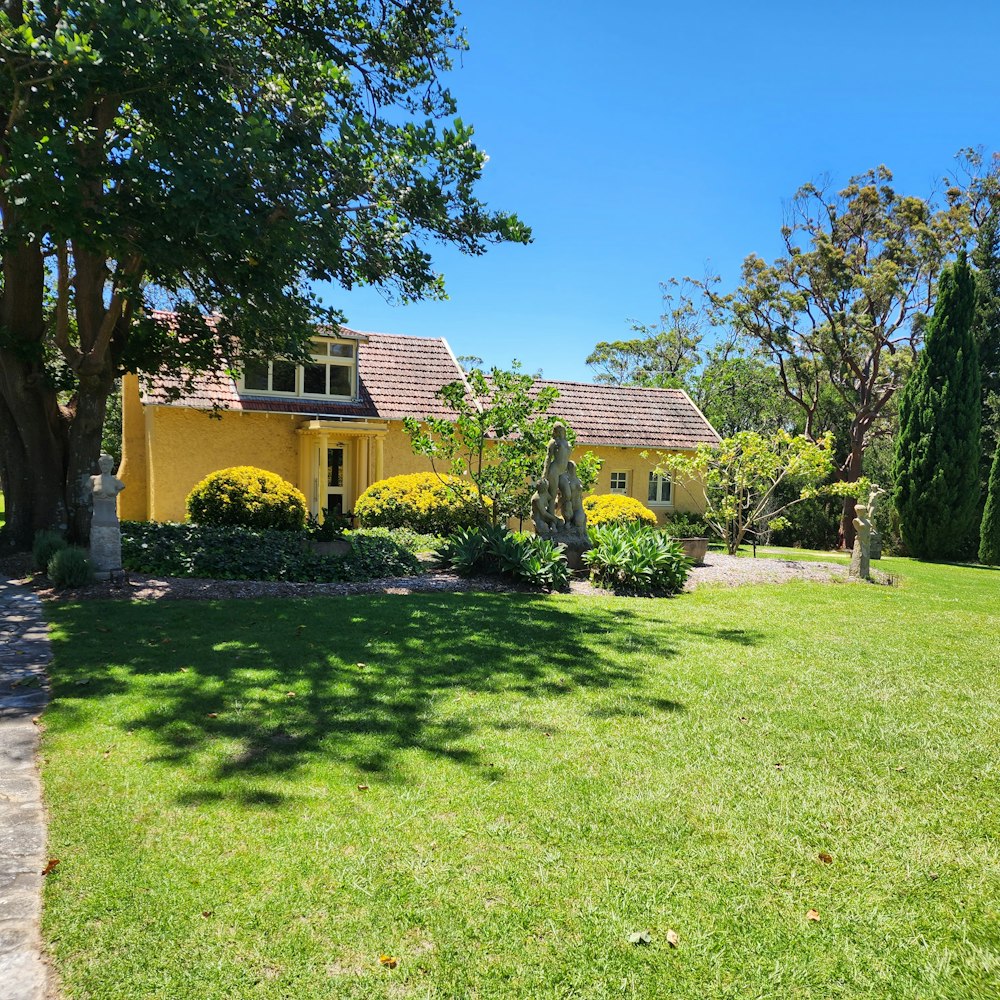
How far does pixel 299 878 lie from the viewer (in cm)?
312

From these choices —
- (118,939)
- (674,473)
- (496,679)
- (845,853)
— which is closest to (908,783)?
(845,853)

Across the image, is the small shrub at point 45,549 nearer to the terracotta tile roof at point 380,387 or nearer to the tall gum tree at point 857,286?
the terracotta tile roof at point 380,387

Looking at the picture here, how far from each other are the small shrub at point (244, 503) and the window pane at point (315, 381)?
5.90 m

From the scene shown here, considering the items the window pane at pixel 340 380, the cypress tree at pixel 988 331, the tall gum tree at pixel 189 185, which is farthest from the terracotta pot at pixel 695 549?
the cypress tree at pixel 988 331

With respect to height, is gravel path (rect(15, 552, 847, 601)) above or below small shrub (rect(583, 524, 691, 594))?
below

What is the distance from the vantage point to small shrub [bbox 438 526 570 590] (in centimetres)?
1141

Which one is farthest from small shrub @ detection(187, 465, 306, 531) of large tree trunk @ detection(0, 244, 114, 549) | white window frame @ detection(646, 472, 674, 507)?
white window frame @ detection(646, 472, 674, 507)

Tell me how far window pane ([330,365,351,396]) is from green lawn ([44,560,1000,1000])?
14.9 meters

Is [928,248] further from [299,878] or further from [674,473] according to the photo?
[299,878]

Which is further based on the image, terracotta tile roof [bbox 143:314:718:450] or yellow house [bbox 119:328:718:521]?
terracotta tile roof [bbox 143:314:718:450]

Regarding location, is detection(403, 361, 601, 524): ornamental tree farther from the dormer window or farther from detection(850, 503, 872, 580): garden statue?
the dormer window

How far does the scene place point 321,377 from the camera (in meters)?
21.2

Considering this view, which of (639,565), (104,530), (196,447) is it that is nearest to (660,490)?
(639,565)

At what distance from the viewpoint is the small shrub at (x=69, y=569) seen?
947cm
